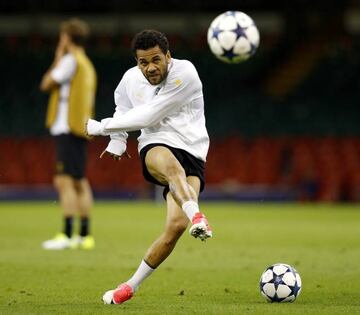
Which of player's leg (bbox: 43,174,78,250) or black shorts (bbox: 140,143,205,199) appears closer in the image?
black shorts (bbox: 140,143,205,199)

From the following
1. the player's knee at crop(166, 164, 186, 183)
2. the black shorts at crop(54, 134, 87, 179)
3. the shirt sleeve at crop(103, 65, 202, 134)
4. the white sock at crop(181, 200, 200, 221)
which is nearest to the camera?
the white sock at crop(181, 200, 200, 221)

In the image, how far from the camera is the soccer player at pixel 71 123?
1172cm

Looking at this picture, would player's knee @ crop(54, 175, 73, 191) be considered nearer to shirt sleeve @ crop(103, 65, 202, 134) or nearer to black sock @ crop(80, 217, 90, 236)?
black sock @ crop(80, 217, 90, 236)

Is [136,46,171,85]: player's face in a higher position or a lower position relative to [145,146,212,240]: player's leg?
higher

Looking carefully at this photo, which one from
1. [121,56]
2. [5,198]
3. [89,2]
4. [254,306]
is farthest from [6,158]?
[254,306]

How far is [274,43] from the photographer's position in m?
29.6

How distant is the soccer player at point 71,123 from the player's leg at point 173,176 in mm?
5022

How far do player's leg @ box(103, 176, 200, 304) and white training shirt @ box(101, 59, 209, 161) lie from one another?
39 cm

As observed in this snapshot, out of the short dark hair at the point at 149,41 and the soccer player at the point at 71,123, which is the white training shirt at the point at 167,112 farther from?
the soccer player at the point at 71,123

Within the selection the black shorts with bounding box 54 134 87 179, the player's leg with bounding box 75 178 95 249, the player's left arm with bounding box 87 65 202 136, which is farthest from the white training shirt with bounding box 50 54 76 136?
the player's left arm with bounding box 87 65 202 136

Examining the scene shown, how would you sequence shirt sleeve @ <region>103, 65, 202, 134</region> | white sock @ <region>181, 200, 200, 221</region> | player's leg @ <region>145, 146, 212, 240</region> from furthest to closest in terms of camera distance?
shirt sleeve @ <region>103, 65, 202, 134</region> < player's leg @ <region>145, 146, 212, 240</region> < white sock @ <region>181, 200, 200, 221</region>

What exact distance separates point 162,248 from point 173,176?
1.74ft

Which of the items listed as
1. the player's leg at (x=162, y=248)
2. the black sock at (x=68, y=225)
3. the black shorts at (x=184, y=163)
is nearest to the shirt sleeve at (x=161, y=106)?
the black shorts at (x=184, y=163)

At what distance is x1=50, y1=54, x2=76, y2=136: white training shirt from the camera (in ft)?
38.5
